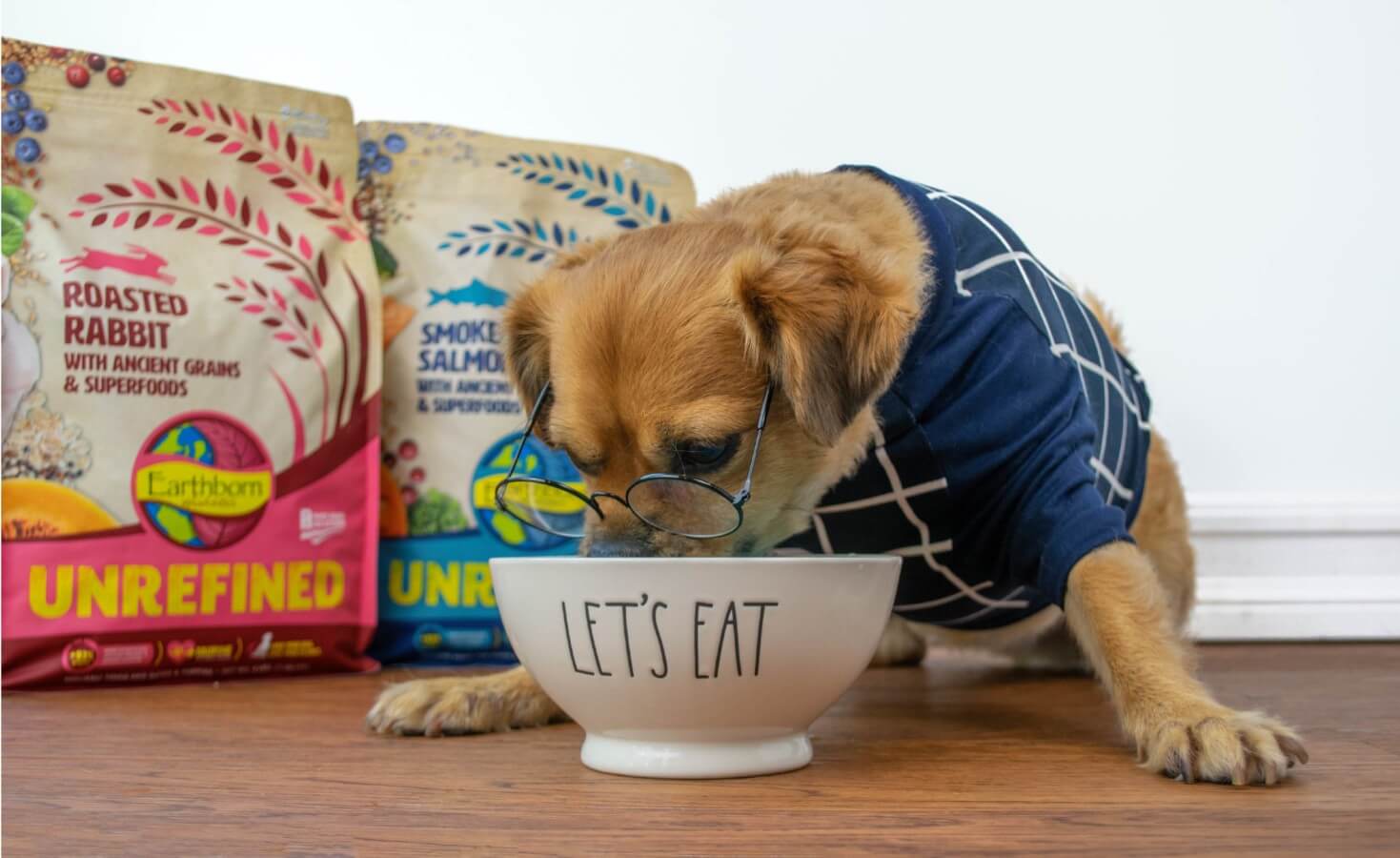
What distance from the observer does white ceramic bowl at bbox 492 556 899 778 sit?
3.20 ft

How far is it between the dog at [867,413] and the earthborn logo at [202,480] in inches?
24.0

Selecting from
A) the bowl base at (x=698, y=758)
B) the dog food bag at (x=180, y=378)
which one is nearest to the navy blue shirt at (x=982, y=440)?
the bowl base at (x=698, y=758)

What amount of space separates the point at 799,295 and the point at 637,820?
56 centimetres

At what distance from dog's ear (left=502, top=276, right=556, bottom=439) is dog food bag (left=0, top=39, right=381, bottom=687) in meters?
0.54

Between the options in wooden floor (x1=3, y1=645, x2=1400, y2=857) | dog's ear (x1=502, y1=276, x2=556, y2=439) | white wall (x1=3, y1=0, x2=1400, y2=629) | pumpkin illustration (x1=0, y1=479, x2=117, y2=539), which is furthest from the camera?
white wall (x1=3, y1=0, x2=1400, y2=629)

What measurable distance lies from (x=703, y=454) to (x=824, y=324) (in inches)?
7.1

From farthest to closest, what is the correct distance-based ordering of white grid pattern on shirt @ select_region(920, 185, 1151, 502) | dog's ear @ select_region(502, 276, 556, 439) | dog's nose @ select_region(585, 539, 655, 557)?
1. dog's ear @ select_region(502, 276, 556, 439)
2. white grid pattern on shirt @ select_region(920, 185, 1151, 502)
3. dog's nose @ select_region(585, 539, 655, 557)

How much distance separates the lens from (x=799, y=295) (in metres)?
1.22

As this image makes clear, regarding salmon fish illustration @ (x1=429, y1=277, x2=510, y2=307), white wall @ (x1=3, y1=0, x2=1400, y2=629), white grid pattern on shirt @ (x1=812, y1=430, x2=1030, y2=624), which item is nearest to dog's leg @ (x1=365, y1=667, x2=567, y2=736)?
white grid pattern on shirt @ (x1=812, y1=430, x2=1030, y2=624)

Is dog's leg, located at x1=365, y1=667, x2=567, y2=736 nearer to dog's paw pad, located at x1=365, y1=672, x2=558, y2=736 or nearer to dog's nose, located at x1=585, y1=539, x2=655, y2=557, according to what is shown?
dog's paw pad, located at x1=365, y1=672, x2=558, y2=736

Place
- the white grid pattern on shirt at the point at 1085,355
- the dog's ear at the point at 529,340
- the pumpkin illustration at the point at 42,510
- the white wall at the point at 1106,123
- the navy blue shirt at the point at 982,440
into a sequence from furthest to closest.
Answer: the white wall at the point at 1106,123 < the pumpkin illustration at the point at 42,510 < the dog's ear at the point at 529,340 < the white grid pattern on shirt at the point at 1085,355 < the navy blue shirt at the point at 982,440

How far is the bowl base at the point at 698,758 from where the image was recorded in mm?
1052

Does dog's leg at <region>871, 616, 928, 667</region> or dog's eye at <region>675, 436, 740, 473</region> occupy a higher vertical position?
dog's eye at <region>675, 436, 740, 473</region>

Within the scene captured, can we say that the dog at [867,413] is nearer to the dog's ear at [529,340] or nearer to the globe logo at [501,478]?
the dog's ear at [529,340]
